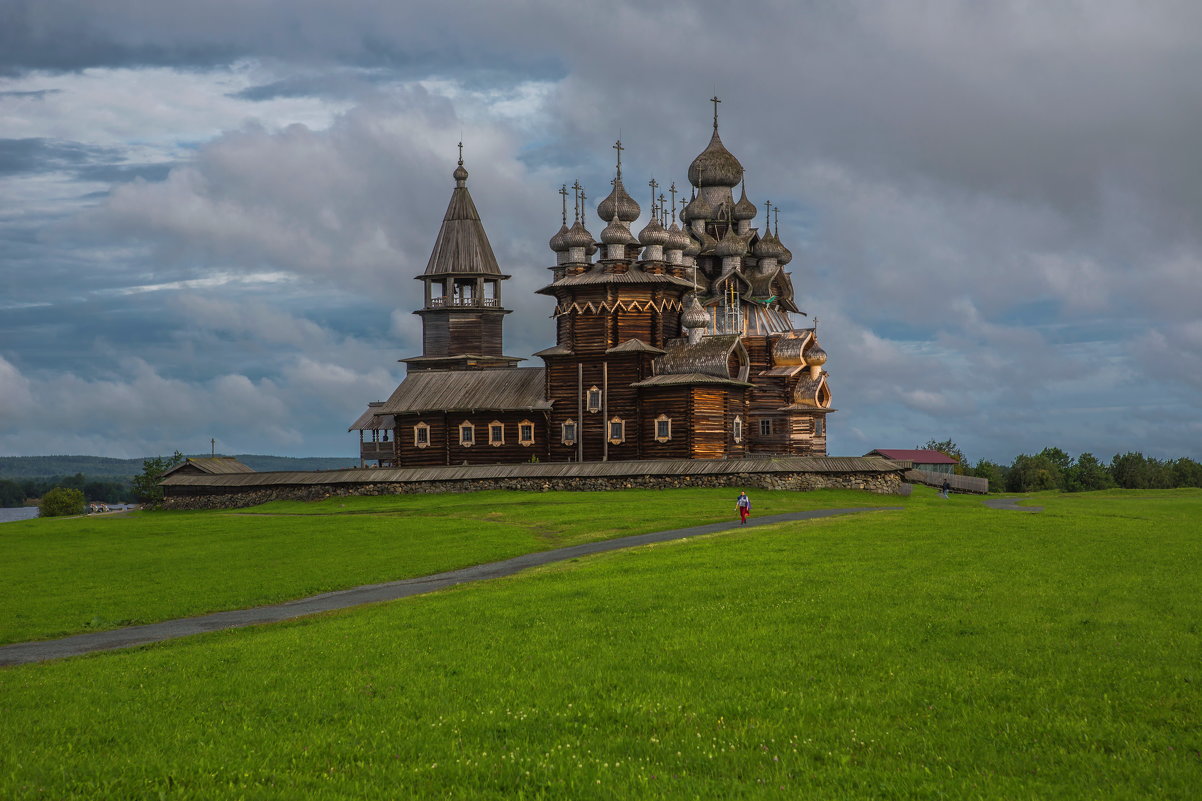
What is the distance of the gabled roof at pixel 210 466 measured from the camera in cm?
6906

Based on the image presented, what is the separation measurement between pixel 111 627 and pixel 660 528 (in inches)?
801

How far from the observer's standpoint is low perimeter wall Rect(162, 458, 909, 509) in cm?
5747

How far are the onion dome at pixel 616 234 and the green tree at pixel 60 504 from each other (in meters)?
43.1

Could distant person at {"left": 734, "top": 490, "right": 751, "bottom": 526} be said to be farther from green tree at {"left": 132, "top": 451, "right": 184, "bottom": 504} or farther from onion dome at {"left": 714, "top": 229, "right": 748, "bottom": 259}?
green tree at {"left": 132, "top": 451, "right": 184, "bottom": 504}

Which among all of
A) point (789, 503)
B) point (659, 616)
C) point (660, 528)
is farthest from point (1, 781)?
point (789, 503)

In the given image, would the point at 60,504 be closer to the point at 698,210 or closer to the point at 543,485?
the point at 543,485

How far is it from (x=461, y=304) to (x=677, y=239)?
21.7 meters

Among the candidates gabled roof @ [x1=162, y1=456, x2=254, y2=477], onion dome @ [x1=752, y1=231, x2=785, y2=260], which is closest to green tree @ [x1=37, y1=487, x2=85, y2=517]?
gabled roof @ [x1=162, y1=456, x2=254, y2=477]

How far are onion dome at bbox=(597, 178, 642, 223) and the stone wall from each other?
61.3 feet

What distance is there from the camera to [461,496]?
59.4 m

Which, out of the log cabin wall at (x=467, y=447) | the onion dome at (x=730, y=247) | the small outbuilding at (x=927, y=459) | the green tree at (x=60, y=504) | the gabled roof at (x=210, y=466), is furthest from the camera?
the small outbuilding at (x=927, y=459)

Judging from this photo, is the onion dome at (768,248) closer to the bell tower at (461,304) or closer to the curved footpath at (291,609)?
the bell tower at (461,304)

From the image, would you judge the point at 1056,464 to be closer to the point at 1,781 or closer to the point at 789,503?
the point at 789,503

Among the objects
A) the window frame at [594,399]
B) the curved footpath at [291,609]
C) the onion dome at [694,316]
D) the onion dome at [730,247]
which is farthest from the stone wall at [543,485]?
the curved footpath at [291,609]
